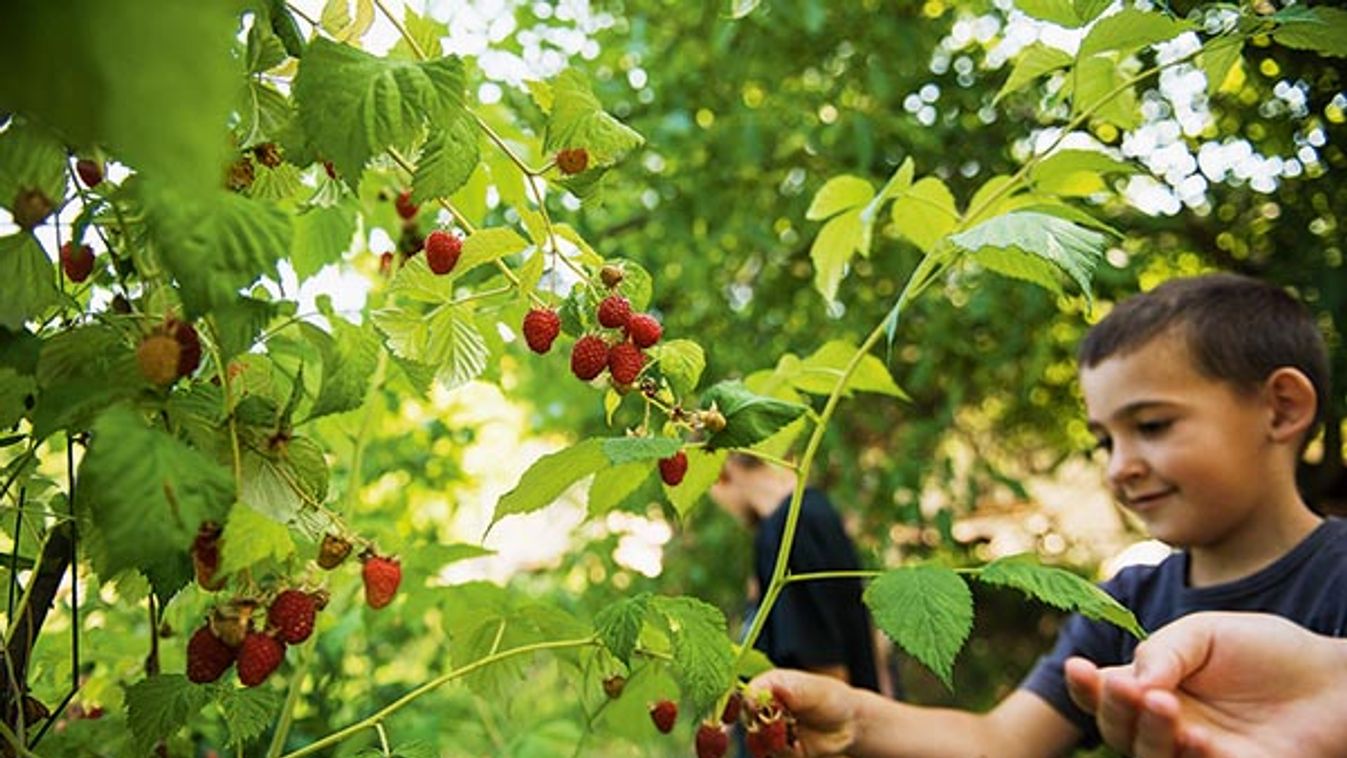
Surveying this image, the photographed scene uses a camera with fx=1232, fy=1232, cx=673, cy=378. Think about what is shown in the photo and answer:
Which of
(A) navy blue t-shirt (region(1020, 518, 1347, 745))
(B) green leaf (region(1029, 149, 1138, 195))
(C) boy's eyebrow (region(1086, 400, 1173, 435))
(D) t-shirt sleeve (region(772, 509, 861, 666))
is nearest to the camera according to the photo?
(B) green leaf (region(1029, 149, 1138, 195))

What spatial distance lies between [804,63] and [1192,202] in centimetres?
81

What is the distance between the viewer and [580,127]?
1.98ft

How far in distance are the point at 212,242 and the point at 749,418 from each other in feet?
1.05

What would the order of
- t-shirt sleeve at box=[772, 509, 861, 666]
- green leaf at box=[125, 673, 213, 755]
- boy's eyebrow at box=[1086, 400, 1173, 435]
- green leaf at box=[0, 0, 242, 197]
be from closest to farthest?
green leaf at box=[0, 0, 242, 197] → green leaf at box=[125, 673, 213, 755] → boy's eyebrow at box=[1086, 400, 1173, 435] → t-shirt sleeve at box=[772, 509, 861, 666]

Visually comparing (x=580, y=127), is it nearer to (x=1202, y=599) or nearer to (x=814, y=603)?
(x=1202, y=599)

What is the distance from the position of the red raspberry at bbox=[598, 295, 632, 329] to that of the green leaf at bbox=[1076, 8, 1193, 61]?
1.06 feet

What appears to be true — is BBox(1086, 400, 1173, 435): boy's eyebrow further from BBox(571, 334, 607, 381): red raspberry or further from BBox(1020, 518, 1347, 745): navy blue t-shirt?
BBox(571, 334, 607, 381): red raspberry

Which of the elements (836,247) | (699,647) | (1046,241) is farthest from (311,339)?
(836,247)

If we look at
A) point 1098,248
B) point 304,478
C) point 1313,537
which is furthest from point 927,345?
point 304,478

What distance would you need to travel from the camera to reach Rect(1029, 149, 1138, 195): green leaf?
0.78 metres

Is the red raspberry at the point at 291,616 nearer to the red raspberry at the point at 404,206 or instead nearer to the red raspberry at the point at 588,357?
the red raspberry at the point at 588,357

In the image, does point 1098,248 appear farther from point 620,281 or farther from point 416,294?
point 416,294

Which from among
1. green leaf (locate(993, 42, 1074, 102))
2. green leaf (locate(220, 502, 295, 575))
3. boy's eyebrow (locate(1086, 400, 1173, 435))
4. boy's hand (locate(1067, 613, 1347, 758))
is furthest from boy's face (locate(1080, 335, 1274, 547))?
green leaf (locate(220, 502, 295, 575))

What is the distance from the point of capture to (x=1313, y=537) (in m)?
1.14
